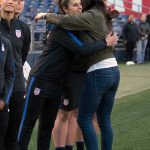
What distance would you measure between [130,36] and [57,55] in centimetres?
1608

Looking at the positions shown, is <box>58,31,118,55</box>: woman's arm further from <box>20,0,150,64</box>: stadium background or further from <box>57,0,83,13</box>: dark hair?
<box>20,0,150,64</box>: stadium background

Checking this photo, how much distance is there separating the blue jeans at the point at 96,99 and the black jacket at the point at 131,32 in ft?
51.6

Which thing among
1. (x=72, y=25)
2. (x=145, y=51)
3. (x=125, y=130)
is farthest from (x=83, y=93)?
(x=145, y=51)

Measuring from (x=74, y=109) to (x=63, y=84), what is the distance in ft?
1.44

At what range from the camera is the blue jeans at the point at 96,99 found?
5.15 m

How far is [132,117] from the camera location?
8797 millimetres

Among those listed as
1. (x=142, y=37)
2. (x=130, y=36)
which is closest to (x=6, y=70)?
(x=130, y=36)

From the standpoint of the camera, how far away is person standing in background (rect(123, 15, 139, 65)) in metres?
20.9

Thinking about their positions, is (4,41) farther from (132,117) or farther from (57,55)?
(132,117)

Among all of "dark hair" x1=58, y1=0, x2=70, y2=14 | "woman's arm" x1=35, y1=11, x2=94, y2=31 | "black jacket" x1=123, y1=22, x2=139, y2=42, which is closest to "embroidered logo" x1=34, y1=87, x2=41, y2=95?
"woman's arm" x1=35, y1=11, x2=94, y2=31

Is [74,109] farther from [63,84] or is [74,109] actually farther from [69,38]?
[69,38]

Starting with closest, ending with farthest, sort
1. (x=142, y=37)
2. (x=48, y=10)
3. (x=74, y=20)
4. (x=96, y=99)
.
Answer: (x=74, y=20) < (x=96, y=99) < (x=48, y=10) < (x=142, y=37)

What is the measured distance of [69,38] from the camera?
5.09 m

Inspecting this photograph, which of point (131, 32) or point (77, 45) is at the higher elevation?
point (77, 45)
